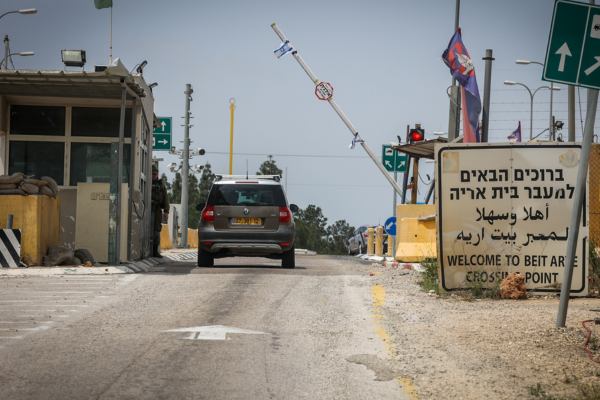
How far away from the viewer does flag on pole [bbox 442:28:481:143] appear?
17.7m

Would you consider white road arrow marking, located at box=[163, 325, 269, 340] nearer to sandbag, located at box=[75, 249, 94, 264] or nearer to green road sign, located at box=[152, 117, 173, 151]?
sandbag, located at box=[75, 249, 94, 264]

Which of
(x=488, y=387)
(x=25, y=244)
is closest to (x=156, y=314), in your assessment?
(x=488, y=387)

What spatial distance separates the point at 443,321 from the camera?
9000 millimetres

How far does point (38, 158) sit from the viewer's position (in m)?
19.0

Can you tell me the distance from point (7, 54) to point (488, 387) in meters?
31.8

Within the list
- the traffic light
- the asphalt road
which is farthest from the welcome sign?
the traffic light

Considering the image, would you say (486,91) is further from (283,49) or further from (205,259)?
(283,49)

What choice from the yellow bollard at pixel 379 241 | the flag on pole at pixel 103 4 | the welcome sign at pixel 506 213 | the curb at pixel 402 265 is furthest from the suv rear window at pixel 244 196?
the yellow bollard at pixel 379 241

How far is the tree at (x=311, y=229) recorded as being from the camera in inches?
3565

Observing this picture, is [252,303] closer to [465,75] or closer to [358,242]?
[465,75]

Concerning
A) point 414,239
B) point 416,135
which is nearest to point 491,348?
point 414,239

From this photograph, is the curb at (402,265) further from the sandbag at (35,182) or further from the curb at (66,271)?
the sandbag at (35,182)

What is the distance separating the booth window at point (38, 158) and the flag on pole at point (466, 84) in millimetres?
8980

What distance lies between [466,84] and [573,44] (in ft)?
34.2
